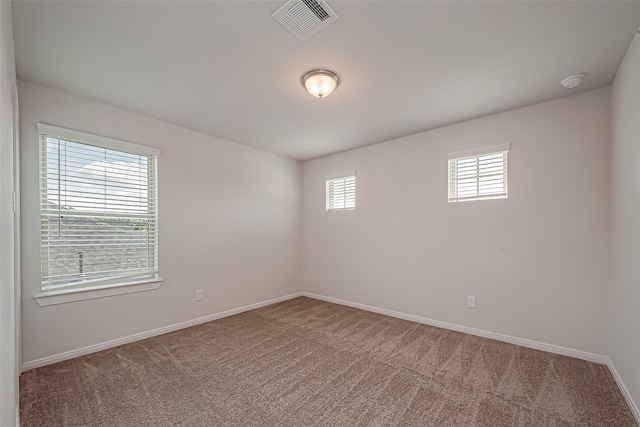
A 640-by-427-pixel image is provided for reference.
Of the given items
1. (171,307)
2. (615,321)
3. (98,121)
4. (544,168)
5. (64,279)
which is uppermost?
(98,121)

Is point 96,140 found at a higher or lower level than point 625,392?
higher

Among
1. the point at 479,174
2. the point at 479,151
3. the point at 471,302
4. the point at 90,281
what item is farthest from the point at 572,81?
the point at 90,281

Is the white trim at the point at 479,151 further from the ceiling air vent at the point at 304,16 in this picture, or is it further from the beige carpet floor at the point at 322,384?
the ceiling air vent at the point at 304,16

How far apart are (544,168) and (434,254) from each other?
1.49m

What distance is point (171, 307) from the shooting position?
133 inches

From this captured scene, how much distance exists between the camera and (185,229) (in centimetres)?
354

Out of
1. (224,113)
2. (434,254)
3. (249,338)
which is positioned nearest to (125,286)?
(249,338)

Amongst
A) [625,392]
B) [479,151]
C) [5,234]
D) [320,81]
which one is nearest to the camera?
[5,234]

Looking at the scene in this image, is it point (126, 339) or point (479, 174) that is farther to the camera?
point (479, 174)

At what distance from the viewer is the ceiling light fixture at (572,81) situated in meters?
2.36

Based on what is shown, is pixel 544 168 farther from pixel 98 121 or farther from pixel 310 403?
pixel 98 121

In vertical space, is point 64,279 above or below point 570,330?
above

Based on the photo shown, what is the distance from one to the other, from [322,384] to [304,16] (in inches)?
106

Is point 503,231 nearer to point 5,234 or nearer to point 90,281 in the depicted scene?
point 5,234
